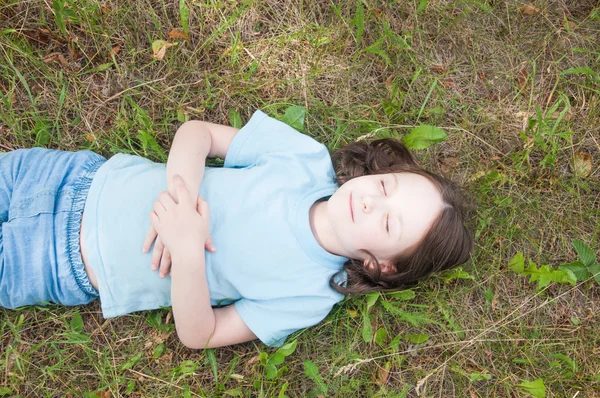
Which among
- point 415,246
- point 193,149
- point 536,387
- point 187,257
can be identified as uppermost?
point 193,149

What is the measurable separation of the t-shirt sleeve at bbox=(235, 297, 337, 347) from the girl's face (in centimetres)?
41

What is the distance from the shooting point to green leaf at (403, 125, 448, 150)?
2.93m

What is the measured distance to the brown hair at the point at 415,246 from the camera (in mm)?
2531

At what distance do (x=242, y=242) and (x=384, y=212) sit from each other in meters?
0.74

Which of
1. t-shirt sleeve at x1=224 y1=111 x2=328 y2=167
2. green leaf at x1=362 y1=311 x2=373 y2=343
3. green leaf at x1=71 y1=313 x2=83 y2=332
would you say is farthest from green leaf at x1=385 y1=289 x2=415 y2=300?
green leaf at x1=71 y1=313 x2=83 y2=332

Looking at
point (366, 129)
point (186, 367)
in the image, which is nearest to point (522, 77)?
point (366, 129)

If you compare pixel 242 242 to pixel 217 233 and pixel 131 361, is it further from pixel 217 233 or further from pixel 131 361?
pixel 131 361

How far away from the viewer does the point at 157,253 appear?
2.49 m

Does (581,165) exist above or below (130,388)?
above

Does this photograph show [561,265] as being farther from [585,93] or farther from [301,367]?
[301,367]

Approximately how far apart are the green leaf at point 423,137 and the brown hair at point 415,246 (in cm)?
11

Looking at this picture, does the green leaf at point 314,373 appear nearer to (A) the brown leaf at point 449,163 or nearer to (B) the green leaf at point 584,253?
(A) the brown leaf at point 449,163

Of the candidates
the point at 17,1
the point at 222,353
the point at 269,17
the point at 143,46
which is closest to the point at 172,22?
the point at 143,46

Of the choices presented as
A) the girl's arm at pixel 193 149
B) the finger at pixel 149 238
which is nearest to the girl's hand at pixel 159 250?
the finger at pixel 149 238
